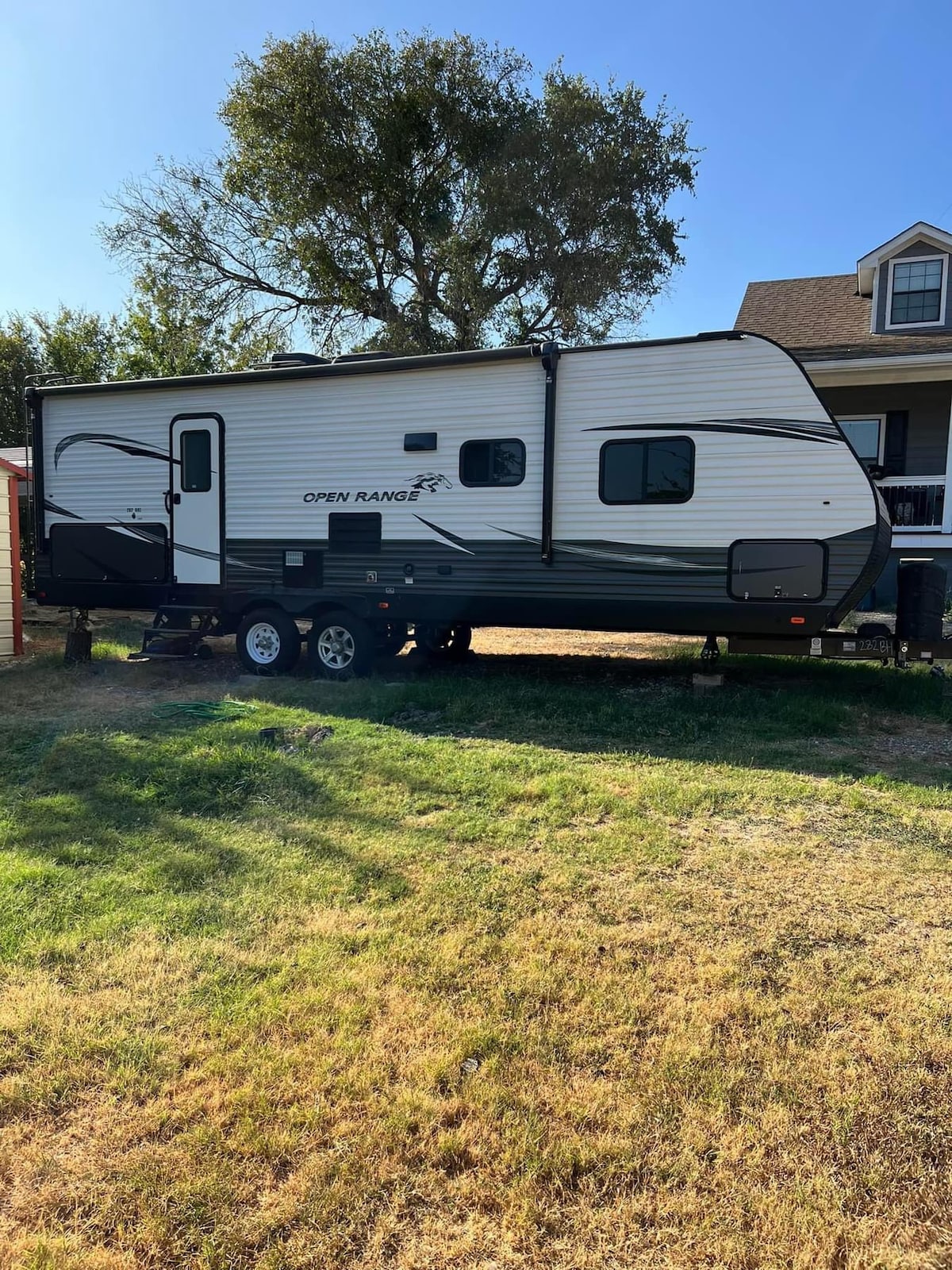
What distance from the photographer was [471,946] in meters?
3.35

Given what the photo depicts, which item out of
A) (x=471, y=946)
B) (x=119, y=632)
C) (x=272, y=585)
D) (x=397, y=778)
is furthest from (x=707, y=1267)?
(x=119, y=632)

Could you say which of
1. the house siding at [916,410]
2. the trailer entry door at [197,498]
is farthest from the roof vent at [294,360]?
the house siding at [916,410]

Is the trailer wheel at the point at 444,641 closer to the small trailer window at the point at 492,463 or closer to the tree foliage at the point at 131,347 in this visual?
the small trailer window at the point at 492,463

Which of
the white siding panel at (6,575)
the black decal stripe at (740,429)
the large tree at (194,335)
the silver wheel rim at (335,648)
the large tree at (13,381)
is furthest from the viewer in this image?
the large tree at (13,381)

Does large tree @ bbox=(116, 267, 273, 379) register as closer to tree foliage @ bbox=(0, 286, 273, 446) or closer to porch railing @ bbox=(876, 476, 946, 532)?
tree foliage @ bbox=(0, 286, 273, 446)

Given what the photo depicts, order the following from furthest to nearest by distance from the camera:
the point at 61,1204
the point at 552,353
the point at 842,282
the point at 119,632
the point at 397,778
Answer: the point at 842,282 < the point at 119,632 < the point at 552,353 < the point at 397,778 < the point at 61,1204

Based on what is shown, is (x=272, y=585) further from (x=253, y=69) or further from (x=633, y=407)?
(x=253, y=69)

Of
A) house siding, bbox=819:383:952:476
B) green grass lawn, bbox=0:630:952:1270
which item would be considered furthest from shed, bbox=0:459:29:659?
house siding, bbox=819:383:952:476

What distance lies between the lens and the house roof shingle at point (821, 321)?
13883mm

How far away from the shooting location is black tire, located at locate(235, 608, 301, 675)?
9.40 metres

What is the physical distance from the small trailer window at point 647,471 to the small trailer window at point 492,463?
84cm

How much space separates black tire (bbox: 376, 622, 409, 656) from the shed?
16.8ft

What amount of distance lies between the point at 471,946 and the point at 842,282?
18.4 metres

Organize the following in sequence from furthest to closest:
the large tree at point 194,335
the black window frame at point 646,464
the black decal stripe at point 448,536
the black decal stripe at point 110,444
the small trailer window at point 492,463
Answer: the large tree at point 194,335 → the black decal stripe at point 110,444 → the black decal stripe at point 448,536 → the small trailer window at point 492,463 → the black window frame at point 646,464
